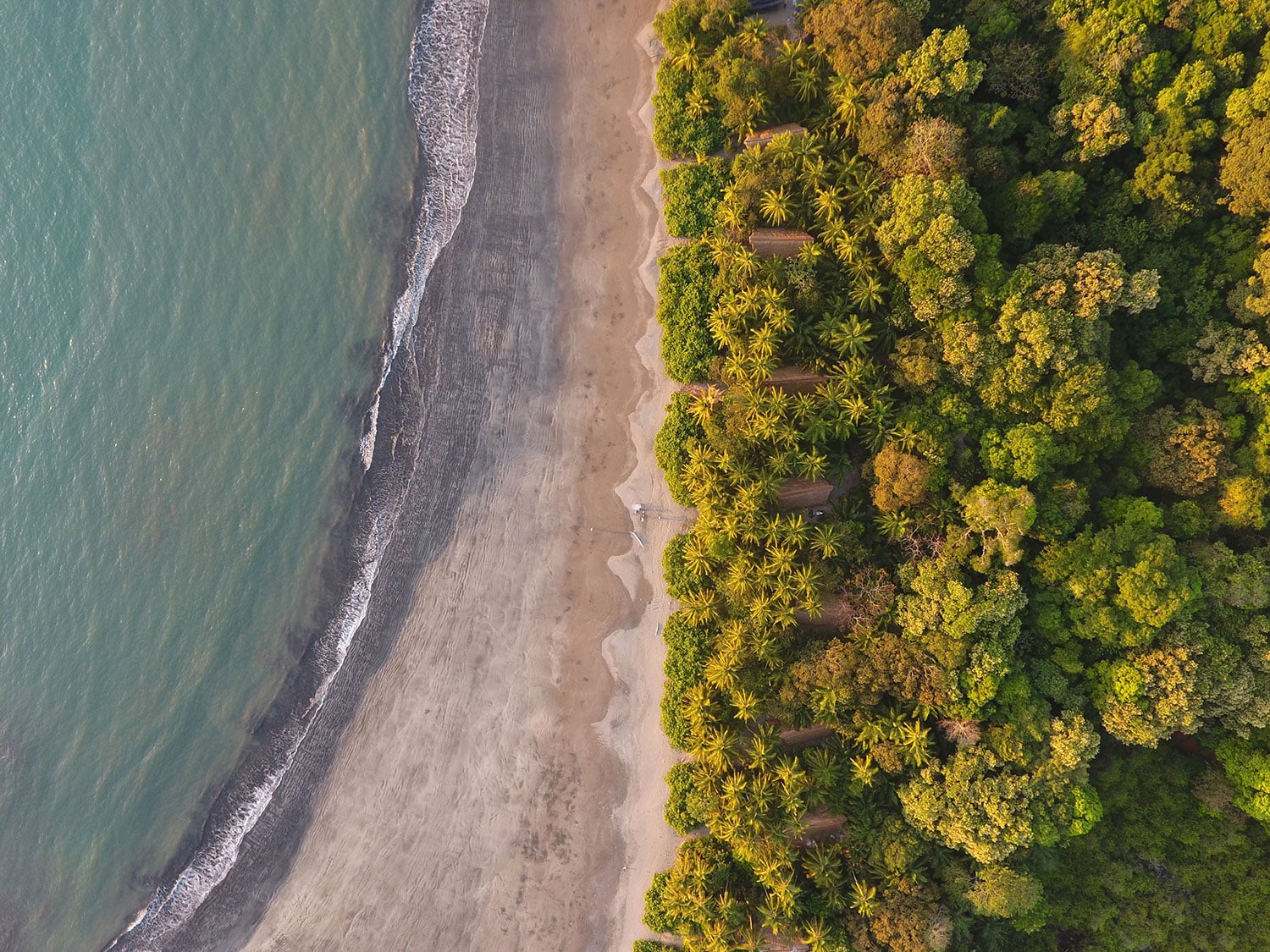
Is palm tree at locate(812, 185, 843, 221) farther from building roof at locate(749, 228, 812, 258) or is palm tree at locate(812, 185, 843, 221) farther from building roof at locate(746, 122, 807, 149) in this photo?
building roof at locate(746, 122, 807, 149)

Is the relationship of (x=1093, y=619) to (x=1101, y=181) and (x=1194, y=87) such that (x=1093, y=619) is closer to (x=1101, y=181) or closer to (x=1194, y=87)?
(x=1101, y=181)

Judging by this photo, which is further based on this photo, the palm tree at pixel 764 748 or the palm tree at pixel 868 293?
the palm tree at pixel 764 748

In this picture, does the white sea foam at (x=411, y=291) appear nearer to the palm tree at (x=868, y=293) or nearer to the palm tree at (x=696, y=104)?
the palm tree at (x=696, y=104)

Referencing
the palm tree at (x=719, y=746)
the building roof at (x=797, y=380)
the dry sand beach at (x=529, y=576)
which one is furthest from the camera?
the dry sand beach at (x=529, y=576)

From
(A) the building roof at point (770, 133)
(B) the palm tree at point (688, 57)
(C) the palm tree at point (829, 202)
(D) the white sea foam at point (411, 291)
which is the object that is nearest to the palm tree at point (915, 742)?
(C) the palm tree at point (829, 202)

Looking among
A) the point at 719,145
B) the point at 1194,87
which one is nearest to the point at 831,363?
the point at 719,145

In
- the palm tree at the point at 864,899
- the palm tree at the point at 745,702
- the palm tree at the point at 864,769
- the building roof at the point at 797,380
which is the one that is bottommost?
the palm tree at the point at 864,899

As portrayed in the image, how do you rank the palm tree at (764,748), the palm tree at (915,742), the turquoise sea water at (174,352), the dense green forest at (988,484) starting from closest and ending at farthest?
the dense green forest at (988,484) < the palm tree at (915,742) < the palm tree at (764,748) < the turquoise sea water at (174,352)
